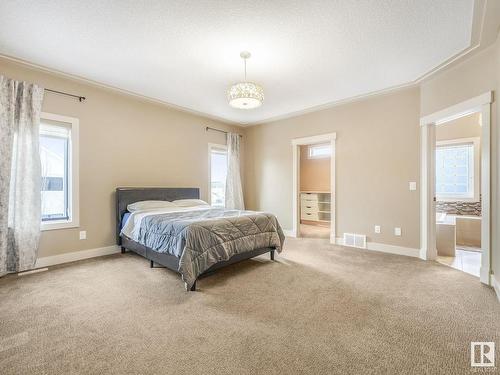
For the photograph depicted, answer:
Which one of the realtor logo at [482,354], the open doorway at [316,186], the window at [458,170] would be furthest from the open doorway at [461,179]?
the realtor logo at [482,354]

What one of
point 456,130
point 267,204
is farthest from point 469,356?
point 456,130

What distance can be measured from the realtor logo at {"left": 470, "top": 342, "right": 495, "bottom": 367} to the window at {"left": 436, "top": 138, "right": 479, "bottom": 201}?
15.4 feet

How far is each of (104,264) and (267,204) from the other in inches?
143

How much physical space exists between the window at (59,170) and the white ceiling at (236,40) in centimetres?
80

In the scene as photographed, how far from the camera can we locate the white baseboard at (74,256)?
3336mm

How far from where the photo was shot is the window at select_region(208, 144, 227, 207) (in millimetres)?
5645

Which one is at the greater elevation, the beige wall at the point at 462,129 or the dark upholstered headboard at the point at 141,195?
the beige wall at the point at 462,129

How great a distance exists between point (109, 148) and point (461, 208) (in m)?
7.05

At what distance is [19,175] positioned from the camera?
3.08 metres

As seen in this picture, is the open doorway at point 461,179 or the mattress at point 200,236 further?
the open doorway at point 461,179

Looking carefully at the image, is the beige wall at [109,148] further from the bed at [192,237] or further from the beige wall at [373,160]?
the beige wall at [373,160]

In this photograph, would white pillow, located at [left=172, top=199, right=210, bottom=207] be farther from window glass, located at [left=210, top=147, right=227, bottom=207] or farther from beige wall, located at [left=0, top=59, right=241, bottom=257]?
window glass, located at [left=210, top=147, right=227, bottom=207]

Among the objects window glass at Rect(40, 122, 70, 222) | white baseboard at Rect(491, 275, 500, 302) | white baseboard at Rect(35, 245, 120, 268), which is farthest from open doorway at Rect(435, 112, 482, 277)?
window glass at Rect(40, 122, 70, 222)

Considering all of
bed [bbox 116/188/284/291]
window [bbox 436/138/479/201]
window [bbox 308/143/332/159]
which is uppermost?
window [bbox 308/143/332/159]
